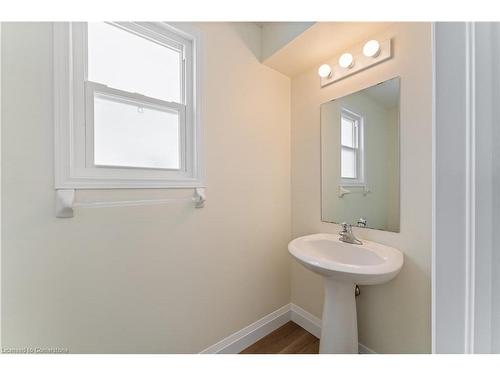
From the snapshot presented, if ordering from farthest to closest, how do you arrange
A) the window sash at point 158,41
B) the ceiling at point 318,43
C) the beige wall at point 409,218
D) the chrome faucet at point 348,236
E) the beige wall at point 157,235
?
1. the chrome faucet at point 348,236
2. the ceiling at point 318,43
3. the beige wall at point 409,218
4. the window sash at point 158,41
5. the beige wall at point 157,235

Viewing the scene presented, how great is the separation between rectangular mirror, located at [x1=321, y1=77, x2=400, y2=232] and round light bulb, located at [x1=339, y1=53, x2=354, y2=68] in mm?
178

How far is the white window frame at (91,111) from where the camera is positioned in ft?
2.82

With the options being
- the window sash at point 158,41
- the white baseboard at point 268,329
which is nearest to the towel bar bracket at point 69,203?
the window sash at point 158,41

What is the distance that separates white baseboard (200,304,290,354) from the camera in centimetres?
132

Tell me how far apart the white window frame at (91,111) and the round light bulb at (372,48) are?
3.19ft

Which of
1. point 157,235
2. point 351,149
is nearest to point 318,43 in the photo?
point 351,149

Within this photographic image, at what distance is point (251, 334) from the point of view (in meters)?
1.46

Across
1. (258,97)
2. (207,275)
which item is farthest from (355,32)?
(207,275)

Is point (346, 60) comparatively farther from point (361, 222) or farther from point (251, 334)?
point (251, 334)

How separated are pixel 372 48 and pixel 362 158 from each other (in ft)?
2.02

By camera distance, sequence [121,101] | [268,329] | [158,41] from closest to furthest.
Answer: [121,101], [158,41], [268,329]

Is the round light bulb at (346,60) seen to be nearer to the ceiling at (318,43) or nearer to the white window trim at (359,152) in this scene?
the ceiling at (318,43)

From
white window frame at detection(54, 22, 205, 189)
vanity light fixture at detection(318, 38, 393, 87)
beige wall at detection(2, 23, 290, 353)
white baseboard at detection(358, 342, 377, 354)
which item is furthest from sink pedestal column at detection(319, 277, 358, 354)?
vanity light fixture at detection(318, 38, 393, 87)

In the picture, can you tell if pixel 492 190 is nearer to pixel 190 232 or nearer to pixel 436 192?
pixel 436 192
